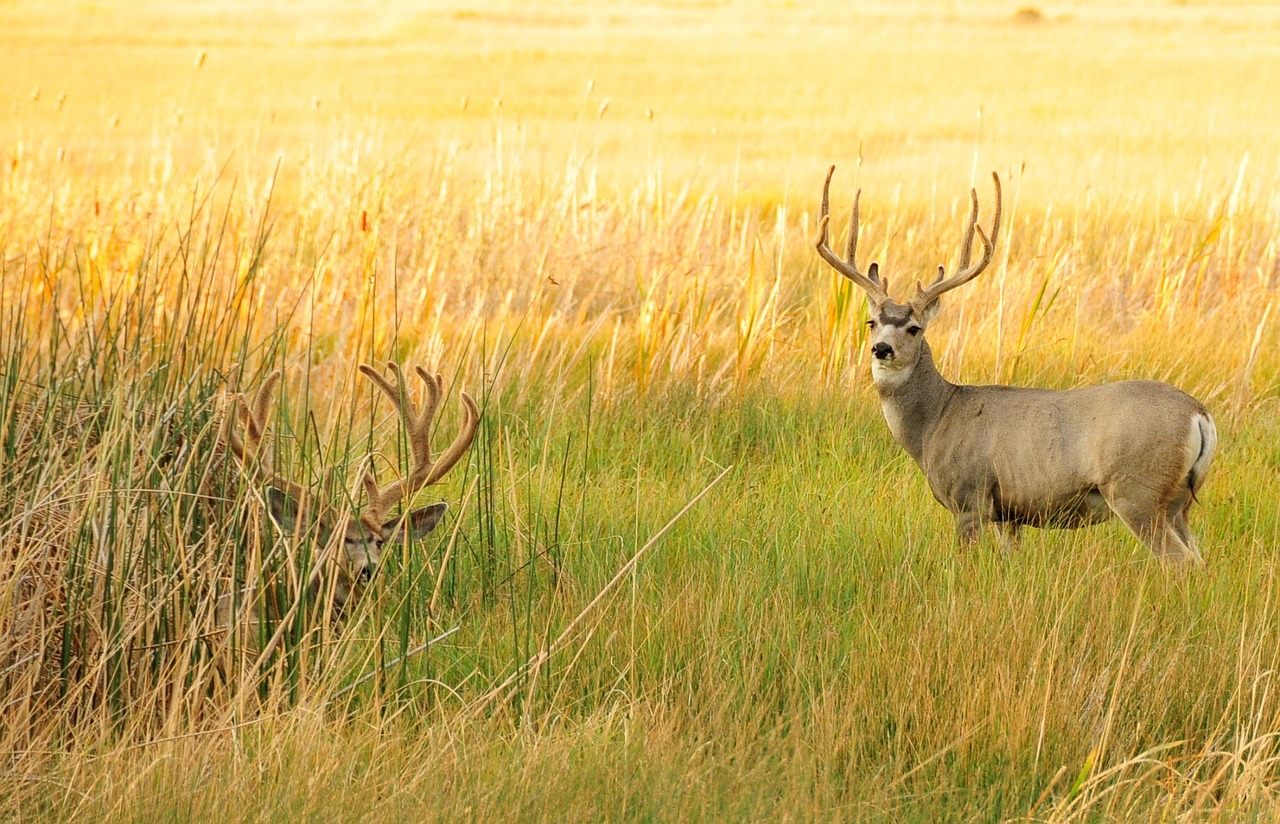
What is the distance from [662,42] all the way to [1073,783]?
44.9 m

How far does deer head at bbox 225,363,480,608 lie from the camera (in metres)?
3.52

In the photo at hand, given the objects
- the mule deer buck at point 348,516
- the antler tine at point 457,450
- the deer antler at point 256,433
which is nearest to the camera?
the mule deer buck at point 348,516

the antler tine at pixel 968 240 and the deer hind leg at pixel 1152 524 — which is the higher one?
the antler tine at pixel 968 240

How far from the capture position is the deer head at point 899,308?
4551 millimetres

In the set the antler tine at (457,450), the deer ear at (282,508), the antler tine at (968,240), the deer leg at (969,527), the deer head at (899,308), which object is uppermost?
the antler tine at (968,240)

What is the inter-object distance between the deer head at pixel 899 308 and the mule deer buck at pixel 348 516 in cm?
143

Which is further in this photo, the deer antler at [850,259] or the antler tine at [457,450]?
the deer antler at [850,259]

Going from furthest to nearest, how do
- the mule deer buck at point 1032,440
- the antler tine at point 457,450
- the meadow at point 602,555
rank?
the mule deer buck at point 1032,440 < the antler tine at point 457,450 < the meadow at point 602,555

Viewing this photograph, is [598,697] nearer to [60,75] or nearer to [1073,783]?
[1073,783]

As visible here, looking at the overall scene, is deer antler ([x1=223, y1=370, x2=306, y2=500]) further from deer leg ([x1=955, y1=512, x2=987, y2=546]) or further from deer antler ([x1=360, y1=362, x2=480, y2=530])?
deer leg ([x1=955, y1=512, x2=987, y2=546])

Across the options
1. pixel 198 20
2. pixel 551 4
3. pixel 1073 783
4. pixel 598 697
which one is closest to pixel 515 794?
pixel 598 697

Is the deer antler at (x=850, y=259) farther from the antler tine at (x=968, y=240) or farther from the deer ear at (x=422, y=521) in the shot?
the deer ear at (x=422, y=521)

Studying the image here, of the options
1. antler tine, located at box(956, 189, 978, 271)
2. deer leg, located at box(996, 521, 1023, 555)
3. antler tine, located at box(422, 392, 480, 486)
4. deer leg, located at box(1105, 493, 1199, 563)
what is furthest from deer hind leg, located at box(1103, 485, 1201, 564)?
antler tine, located at box(422, 392, 480, 486)

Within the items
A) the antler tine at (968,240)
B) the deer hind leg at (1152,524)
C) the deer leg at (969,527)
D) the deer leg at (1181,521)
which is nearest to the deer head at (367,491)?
the deer leg at (969,527)
